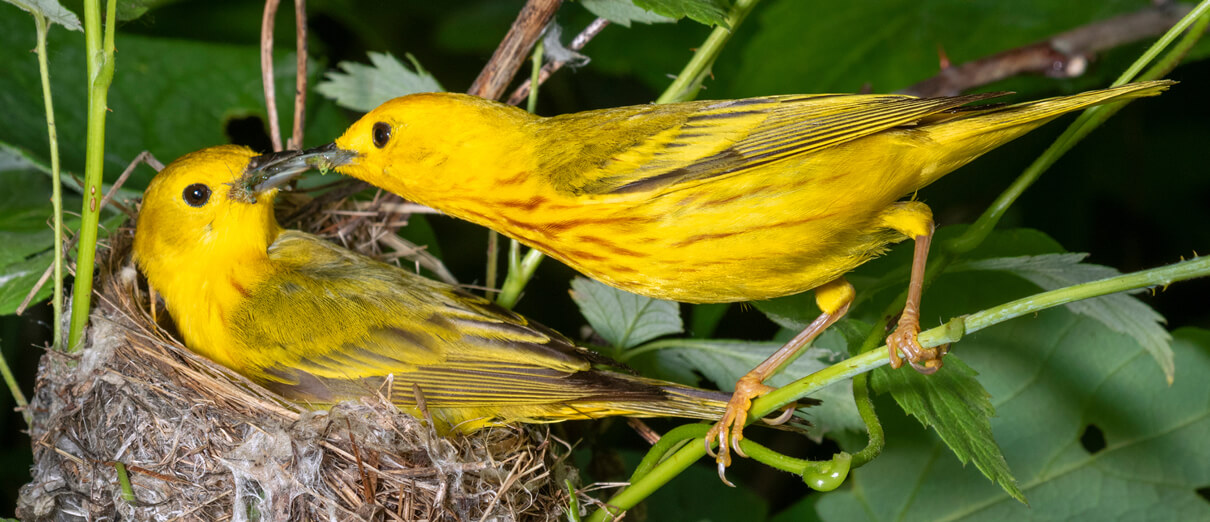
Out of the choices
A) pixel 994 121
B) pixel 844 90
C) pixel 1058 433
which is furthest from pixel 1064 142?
pixel 844 90

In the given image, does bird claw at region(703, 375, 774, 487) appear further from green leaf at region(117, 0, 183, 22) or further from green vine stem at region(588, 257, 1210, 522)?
green leaf at region(117, 0, 183, 22)

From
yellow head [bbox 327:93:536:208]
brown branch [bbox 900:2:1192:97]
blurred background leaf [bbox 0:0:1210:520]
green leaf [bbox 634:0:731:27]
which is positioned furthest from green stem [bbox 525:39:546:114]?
brown branch [bbox 900:2:1192:97]

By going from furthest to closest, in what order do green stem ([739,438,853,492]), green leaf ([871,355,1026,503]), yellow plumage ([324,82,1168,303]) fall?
yellow plumage ([324,82,1168,303])
green leaf ([871,355,1026,503])
green stem ([739,438,853,492])

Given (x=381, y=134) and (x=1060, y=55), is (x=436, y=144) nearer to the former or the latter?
(x=381, y=134)

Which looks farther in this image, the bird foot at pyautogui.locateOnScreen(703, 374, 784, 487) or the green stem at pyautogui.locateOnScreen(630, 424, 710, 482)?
the bird foot at pyautogui.locateOnScreen(703, 374, 784, 487)

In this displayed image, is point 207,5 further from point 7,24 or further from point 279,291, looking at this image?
point 279,291

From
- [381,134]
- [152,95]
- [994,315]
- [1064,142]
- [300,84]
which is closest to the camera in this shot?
[994,315]

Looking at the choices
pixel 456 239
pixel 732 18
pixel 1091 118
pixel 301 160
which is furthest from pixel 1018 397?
pixel 456 239
